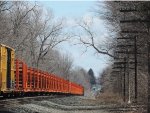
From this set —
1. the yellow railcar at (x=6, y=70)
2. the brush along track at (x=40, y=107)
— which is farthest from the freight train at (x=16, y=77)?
the brush along track at (x=40, y=107)

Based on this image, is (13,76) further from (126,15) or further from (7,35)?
(7,35)

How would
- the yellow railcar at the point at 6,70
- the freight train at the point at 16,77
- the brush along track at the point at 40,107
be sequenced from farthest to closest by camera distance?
the freight train at the point at 16,77
the yellow railcar at the point at 6,70
the brush along track at the point at 40,107

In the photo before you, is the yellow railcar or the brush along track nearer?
the brush along track

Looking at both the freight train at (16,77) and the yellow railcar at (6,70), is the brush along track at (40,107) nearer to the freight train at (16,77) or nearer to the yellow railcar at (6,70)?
the freight train at (16,77)

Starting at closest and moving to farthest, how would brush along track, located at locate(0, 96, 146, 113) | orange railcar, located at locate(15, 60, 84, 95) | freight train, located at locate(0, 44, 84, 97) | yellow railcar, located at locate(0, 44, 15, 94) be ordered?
brush along track, located at locate(0, 96, 146, 113), yellow railcar, located at locate(0, 44, 15, 94), freight train, located at locate(0, 44, 84, 97), orange railcar, located at locate(15, 60, 84, 95)

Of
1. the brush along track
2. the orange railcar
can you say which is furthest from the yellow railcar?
the orange railcar

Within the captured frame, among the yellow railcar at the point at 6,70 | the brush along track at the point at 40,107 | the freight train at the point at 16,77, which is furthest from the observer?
the freight train at the point at 16,77

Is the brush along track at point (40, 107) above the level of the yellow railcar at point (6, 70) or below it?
below

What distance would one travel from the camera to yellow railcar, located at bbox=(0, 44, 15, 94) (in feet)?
85.3

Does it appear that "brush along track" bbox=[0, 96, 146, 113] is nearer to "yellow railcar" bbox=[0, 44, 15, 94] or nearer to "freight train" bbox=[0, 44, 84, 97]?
"freight train" bbox=[0, 44, 84, 97]

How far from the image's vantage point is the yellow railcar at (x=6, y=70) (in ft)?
85.3

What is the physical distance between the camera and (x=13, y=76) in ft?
96.0

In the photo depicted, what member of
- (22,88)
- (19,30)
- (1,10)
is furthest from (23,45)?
(22,88)

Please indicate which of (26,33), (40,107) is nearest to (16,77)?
(40,107)
